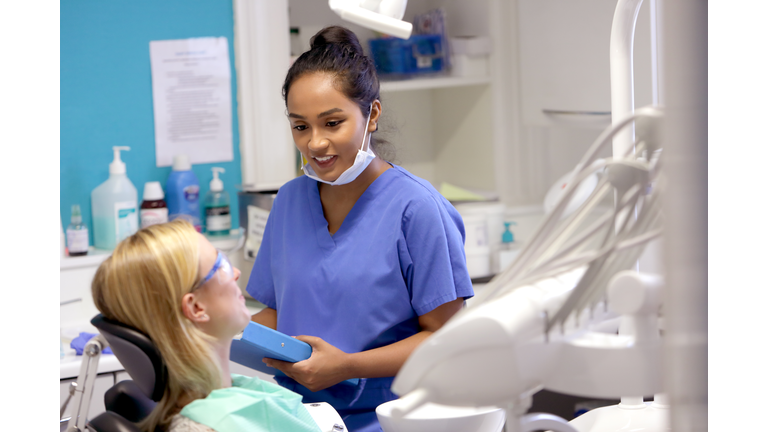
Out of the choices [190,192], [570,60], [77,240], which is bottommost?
[77,240]

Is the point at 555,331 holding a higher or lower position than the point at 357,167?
lower

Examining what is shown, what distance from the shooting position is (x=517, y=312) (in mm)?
509

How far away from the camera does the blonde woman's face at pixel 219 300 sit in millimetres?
1022

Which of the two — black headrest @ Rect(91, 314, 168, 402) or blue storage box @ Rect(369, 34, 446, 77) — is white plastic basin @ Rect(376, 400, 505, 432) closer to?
black headrest @ Rect(91, 314, 168, 402)

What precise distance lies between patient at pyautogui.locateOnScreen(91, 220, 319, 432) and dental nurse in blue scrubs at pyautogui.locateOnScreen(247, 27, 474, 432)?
0.61 feet

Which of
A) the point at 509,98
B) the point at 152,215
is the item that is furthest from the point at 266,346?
the point at 509,98

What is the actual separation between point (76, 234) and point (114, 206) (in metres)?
0.13

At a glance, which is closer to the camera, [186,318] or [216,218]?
[186,318]

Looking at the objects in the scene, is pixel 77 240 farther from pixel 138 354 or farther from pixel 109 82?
pixel 138 354

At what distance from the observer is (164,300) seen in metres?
0.95

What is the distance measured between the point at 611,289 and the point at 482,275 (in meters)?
1.70

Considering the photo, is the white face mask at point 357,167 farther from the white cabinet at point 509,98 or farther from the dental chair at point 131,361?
the white cabinet at point 509,98

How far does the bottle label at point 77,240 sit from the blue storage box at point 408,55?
107 cm

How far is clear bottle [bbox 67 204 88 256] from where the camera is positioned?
1984 millimetres
